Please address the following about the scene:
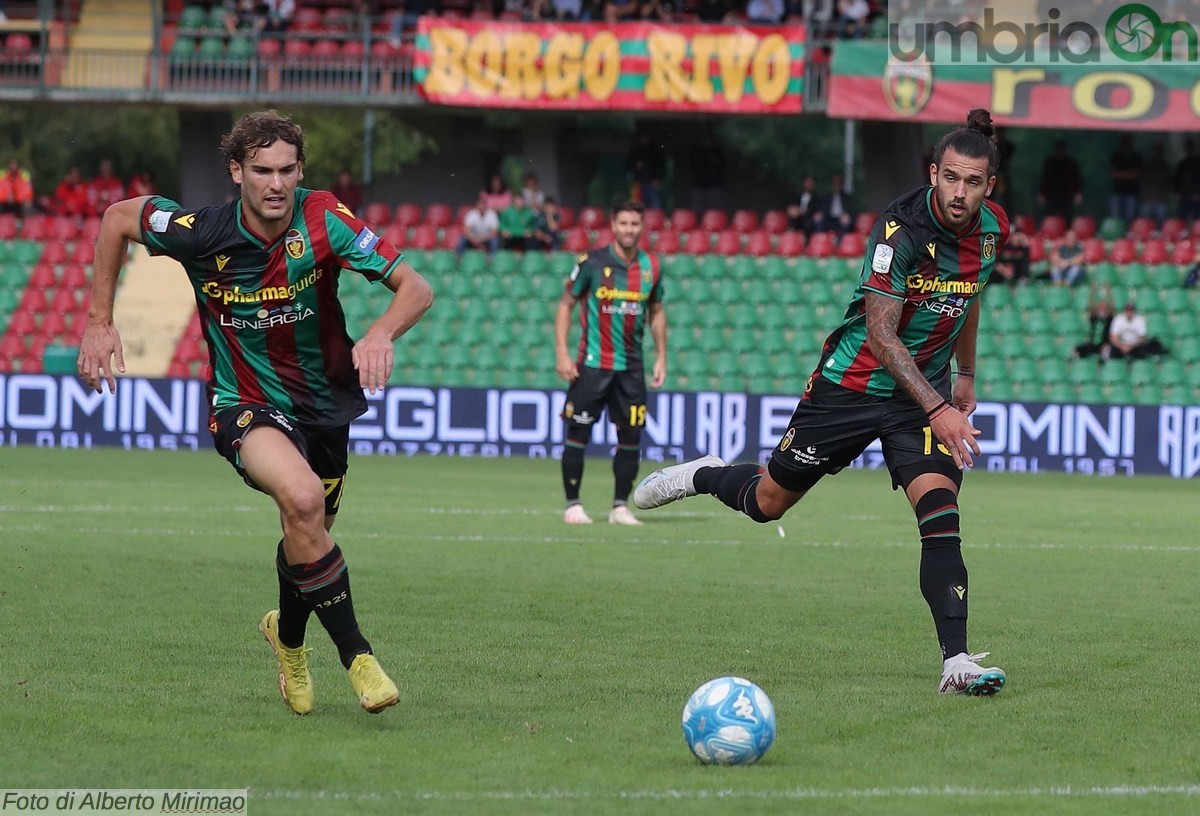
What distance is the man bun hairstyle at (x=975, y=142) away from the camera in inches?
255

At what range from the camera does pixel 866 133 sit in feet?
95.9

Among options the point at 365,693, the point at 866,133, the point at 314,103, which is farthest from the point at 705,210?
A: the point at 365,693

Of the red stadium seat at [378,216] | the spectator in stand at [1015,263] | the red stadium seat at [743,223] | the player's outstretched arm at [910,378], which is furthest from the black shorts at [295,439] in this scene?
the red stadium seat at [378,216]

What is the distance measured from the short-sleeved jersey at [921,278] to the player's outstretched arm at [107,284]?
2.70 metres

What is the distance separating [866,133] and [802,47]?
329 centimetres

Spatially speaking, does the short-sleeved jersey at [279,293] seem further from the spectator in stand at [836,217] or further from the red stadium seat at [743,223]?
the red stadium seat at [743,223]

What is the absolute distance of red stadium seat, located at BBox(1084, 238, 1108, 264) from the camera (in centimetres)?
2648

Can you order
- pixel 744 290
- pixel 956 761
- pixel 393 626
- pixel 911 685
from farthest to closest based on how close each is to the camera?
1. pixel 744 290
2. pixel 393 626
3. pixel 911 685
4. pixel 956 761

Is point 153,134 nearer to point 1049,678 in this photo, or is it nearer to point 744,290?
point 744,290

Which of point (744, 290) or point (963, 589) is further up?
point (744, 290)

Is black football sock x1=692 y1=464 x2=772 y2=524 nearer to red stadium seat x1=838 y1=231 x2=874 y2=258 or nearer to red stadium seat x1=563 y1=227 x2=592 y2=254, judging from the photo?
red stadium seat x1=838 y1=231 x2=874 y2=258

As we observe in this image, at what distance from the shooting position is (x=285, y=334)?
6.14 meters

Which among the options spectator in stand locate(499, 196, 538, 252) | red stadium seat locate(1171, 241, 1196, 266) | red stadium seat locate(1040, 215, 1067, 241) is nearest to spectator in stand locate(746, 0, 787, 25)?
spectator in stand locate(499, 196, 538, 252)

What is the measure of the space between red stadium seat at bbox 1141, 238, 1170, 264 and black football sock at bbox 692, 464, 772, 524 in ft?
65.2
